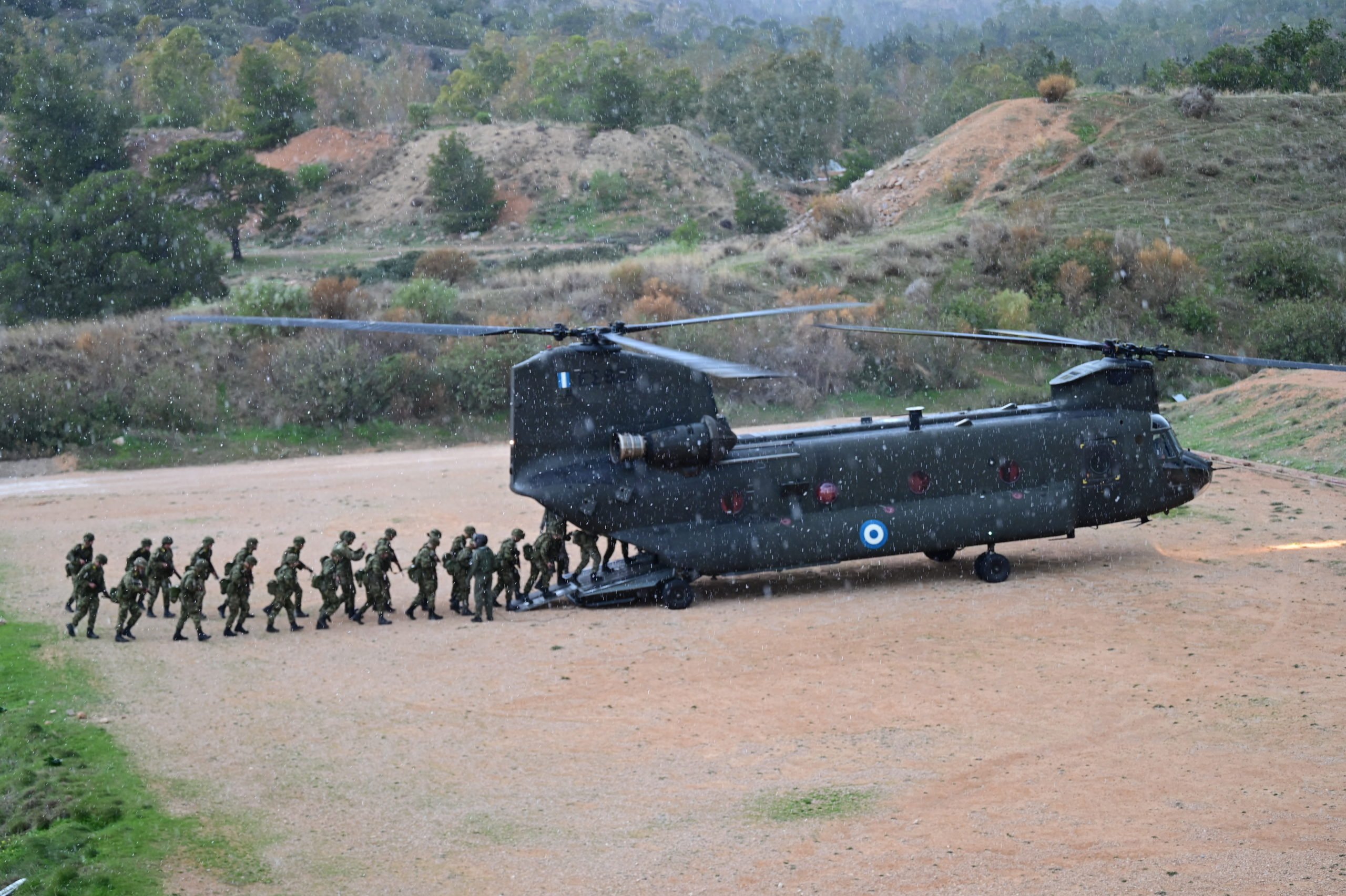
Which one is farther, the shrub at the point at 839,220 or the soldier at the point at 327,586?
the shrub at the point at 839,220

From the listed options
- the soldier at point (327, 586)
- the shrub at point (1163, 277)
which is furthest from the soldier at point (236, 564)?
the shrub at point (1163, 277)

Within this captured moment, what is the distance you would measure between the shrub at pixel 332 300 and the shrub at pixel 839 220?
792 inches

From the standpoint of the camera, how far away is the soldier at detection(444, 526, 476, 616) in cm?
1543

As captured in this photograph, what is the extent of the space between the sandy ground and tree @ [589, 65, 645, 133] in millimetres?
55411

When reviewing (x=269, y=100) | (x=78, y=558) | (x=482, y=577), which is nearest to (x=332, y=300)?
(x=78, y=558)

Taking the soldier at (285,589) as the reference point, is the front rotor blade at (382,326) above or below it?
above

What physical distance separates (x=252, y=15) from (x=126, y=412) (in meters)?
77.7

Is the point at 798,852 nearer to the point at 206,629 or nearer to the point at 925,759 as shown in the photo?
the point at 925,759

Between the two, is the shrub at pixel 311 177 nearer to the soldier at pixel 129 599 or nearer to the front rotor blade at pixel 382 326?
the soldier at pixel 129 599

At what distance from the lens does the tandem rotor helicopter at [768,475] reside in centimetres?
1512

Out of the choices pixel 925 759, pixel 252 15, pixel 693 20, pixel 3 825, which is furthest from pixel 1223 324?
pixel 693 20

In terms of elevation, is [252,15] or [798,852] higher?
[252,15]

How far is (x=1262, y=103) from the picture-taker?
54.3m

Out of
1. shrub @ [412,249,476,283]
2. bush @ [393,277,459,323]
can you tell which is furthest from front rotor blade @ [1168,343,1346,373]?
shrub @ [412,249,476,283]
